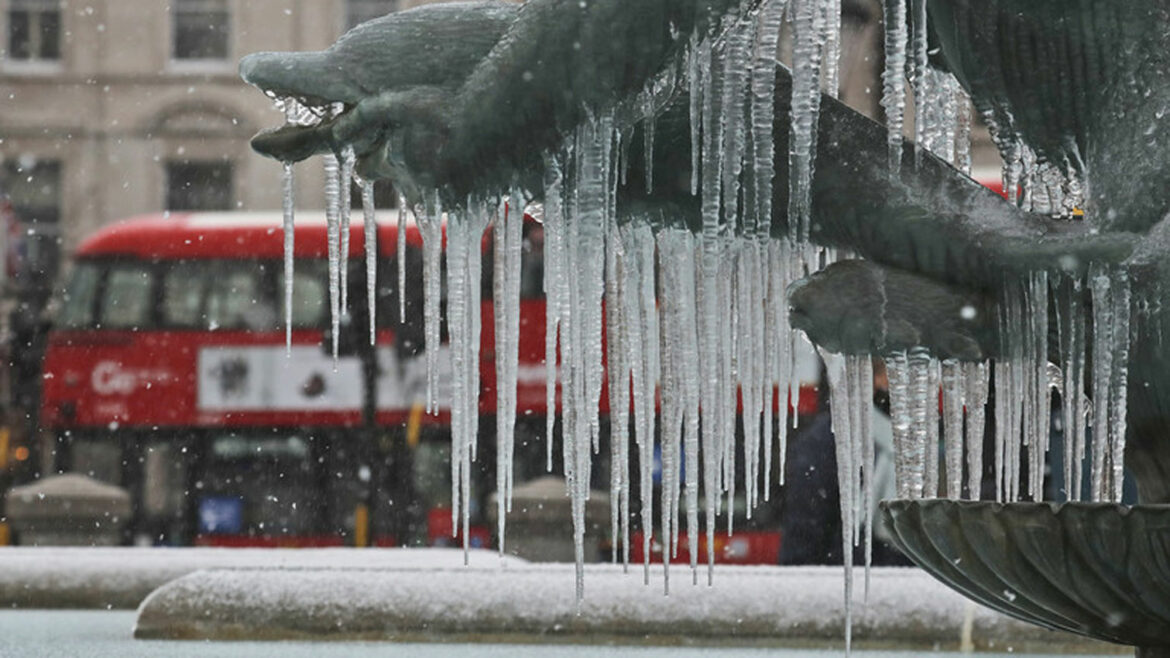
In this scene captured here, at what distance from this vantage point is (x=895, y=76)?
2.86m

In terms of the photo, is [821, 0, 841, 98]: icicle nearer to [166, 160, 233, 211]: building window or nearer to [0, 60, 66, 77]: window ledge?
[166, 160, 233, 211]: building window

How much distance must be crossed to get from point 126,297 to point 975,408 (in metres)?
15.9

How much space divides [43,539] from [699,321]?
38.6ft

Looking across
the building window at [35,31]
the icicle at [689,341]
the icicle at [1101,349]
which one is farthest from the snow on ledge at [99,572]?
the building window at [35,31]

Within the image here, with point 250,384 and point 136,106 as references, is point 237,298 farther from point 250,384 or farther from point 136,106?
point 136,106

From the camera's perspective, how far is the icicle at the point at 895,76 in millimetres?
2787

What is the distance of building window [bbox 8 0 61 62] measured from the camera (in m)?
32.9

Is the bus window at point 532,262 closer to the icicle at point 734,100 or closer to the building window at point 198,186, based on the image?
the icicle at point 734,100

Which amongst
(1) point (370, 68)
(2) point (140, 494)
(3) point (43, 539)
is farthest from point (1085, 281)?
(2) point (140, 494)

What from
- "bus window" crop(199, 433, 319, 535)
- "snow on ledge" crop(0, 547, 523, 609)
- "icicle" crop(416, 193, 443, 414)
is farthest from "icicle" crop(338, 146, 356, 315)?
"bus window" crop(199, 433, 319, 535)

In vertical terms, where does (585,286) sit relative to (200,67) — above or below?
below

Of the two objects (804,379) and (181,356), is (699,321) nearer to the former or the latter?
(804,379)

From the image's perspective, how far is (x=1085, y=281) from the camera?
2619 mm

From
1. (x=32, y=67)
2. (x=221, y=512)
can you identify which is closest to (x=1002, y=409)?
(x=221, y=512)
